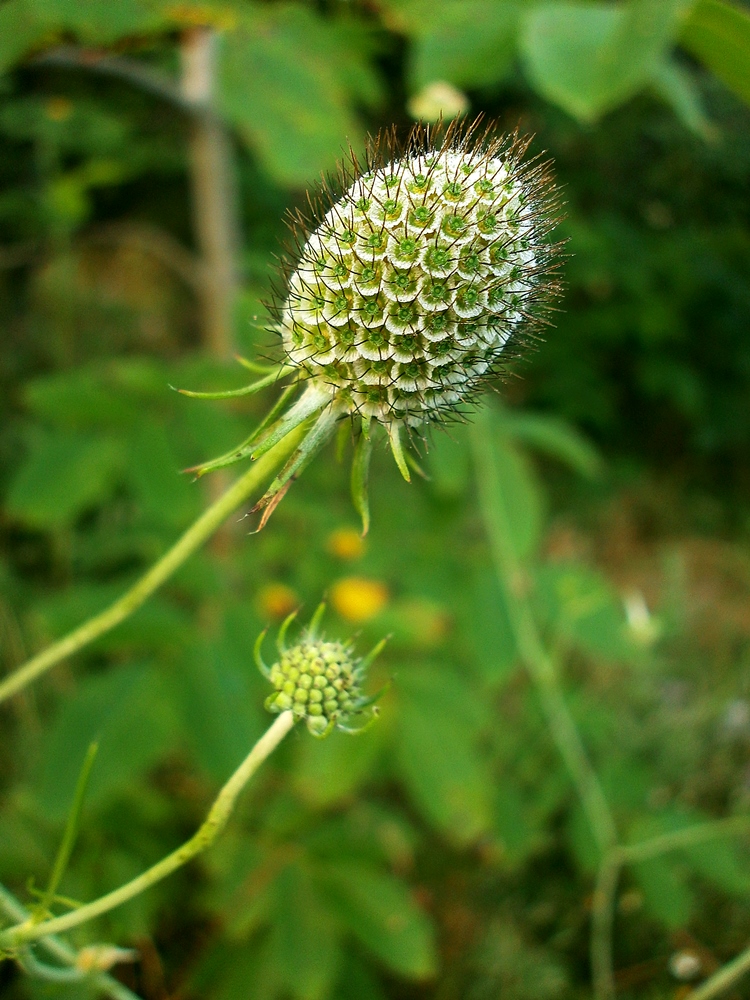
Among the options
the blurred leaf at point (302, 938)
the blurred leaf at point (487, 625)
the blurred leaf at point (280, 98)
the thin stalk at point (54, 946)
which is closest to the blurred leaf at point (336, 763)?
the blurred leaf at point (302, 938)

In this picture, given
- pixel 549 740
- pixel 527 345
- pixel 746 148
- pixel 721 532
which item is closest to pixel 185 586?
pixel 527 345

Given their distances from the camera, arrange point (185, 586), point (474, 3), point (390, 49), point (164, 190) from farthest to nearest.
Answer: point (164, 190) < point (390, 49) < point (185, 586) < point (474, 3)

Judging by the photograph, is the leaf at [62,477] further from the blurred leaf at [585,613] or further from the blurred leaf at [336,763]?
the blurred leaf at [585,613]

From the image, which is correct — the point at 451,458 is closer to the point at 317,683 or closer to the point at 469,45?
the point at 469,45

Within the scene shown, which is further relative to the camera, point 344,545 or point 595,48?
point 344,545

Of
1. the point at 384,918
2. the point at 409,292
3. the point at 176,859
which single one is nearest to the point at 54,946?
the point at 176,859

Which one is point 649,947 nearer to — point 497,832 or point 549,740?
point 497,832
